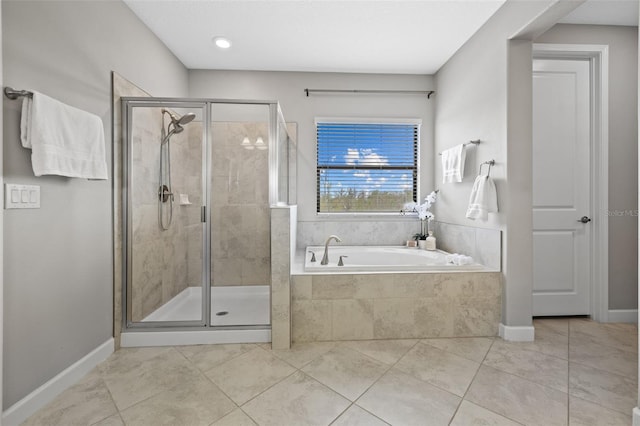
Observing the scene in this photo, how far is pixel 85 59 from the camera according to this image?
1.76 m

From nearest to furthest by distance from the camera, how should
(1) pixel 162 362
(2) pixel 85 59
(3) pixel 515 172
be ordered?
(2) pixel 85 59 < (1) pixel 162 362 < (3) pixel 515 172

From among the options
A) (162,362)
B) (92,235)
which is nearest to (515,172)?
(162,362)

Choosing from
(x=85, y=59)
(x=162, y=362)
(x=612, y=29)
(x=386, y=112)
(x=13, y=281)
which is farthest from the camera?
(x=386, y=112)

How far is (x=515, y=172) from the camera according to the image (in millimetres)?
2139

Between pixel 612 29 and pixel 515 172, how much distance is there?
5.61 ft

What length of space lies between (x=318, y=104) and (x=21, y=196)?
2.64 m

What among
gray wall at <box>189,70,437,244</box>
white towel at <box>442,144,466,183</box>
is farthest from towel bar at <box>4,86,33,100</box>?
white towel at <box>442,144,466,183</box>

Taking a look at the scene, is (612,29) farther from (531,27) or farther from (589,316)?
(589,316)

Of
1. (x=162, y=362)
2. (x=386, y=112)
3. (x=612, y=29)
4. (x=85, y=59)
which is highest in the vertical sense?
(x=612, y=29)

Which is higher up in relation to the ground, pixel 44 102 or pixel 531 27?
pixel 531 27

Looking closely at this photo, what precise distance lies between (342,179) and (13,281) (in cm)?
274

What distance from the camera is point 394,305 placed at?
219cm

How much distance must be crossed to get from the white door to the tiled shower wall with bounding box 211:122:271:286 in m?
2.37

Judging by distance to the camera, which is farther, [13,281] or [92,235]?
[92,235]
